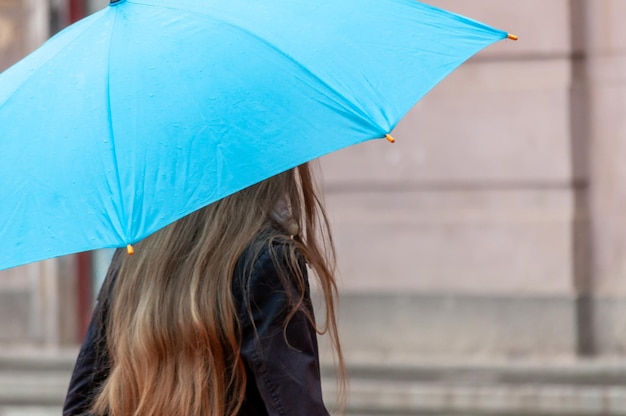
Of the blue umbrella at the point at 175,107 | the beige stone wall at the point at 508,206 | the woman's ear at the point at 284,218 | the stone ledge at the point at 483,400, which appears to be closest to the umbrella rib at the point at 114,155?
the blue umbrella at the point at 175,107

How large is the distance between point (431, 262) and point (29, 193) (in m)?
5.37

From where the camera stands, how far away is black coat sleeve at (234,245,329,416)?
1.75m

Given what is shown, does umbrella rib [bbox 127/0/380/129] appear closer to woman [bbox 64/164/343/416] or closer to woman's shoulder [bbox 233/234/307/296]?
woman [bbox 64/164/343/416]

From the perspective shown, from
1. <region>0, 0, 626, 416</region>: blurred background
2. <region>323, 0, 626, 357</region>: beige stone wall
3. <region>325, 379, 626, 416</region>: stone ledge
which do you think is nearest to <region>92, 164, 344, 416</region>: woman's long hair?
<region>325, 379, 626, 416</region>: stone ledge

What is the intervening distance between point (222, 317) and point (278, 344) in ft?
0.40

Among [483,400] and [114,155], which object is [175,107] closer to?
[114,155]

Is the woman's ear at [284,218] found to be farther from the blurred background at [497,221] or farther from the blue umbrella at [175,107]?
the blurred background at [497,221]

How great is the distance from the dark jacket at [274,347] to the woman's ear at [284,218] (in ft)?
0.27

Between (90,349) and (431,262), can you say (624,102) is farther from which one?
(90,349)

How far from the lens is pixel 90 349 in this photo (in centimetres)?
204

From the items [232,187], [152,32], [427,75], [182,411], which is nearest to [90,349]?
[182,411]

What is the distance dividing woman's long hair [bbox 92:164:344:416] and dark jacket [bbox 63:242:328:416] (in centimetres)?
2

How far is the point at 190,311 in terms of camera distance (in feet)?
5.98

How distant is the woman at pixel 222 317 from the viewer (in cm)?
177
